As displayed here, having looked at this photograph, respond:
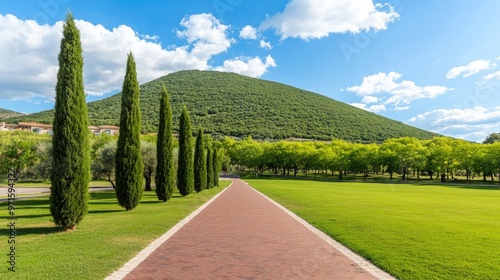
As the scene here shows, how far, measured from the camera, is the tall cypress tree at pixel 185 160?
77.4 feet

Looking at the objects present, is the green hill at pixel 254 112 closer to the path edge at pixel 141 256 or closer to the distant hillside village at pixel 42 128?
the distant hillside village at pixel 42 128

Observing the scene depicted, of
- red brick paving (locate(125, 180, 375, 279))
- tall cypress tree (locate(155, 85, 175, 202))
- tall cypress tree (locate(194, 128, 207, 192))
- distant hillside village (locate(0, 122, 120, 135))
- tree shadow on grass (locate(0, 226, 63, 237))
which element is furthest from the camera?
distant hillside village (locate(0, 122, 120, 135))

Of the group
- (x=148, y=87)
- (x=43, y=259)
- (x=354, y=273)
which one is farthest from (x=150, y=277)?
(x=148, y=87)

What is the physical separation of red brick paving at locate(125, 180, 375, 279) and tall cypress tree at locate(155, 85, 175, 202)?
29.5 feet

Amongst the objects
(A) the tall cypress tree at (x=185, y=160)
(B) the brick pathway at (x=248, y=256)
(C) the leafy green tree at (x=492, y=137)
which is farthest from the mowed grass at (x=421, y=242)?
(C) the leafy green tree at (x=492, y=137)

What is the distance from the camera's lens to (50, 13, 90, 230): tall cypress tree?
10047 millimetres

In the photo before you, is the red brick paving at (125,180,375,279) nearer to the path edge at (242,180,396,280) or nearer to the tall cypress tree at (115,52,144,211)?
the path edge at (242,180,396,280)

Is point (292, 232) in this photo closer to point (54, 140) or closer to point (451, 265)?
point (451, 265)

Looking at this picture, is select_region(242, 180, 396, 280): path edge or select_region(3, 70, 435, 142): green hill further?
select_region(3, 70, 435, 142): green hill

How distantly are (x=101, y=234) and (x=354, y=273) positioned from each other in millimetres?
7550

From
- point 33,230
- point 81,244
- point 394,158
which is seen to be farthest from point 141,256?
point 394,158

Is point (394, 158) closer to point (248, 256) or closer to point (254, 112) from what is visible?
point (248, 256)

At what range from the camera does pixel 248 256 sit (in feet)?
24.0

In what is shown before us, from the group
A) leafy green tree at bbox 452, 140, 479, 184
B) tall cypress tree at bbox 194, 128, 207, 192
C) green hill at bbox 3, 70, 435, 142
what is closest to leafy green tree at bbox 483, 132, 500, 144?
green hill at bbox 3, 70, 435, 142
